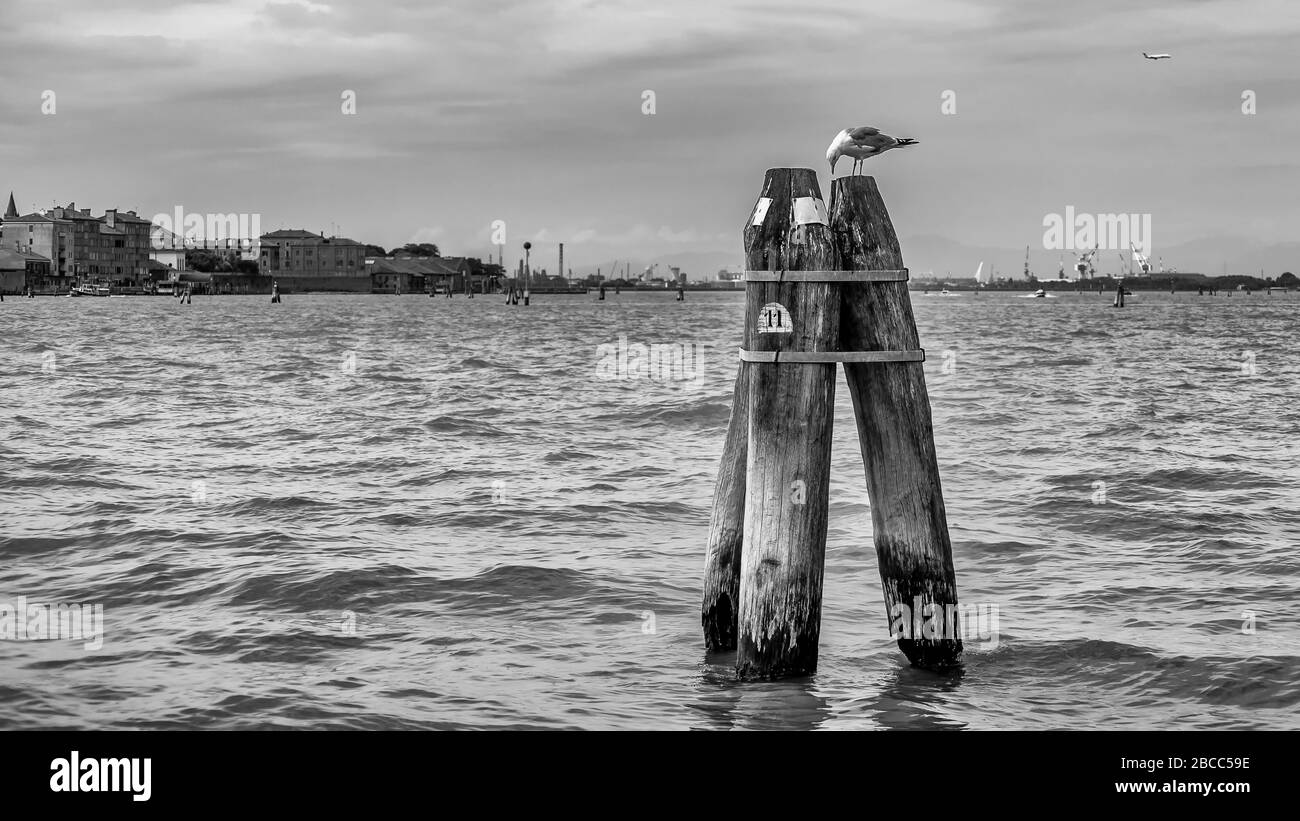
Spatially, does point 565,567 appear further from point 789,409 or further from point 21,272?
point 21,272

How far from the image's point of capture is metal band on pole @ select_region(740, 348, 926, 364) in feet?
26.2

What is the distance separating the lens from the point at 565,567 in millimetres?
12477

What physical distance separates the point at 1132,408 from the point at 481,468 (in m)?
17.1

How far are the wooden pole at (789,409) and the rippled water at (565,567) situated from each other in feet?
2.94

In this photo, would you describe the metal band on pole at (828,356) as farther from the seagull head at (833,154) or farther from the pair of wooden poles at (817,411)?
the seagull head at (833,154)

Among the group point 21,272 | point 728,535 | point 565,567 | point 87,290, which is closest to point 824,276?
point 728,535

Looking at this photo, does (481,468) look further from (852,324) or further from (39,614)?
(852,324)

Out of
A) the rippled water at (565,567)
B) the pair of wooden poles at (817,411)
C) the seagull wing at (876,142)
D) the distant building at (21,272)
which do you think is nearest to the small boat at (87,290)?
the distant building at (21,272)

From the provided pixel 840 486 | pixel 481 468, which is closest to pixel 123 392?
pixel 481 468

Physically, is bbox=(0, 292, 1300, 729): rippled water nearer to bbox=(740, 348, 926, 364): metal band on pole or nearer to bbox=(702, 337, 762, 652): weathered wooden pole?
bbox=(702, 337, 762, 652): weathered wooden pole

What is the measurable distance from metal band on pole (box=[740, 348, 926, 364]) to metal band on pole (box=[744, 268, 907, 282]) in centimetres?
45

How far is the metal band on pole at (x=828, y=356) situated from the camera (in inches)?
314

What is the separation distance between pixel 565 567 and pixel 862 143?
207 inches
